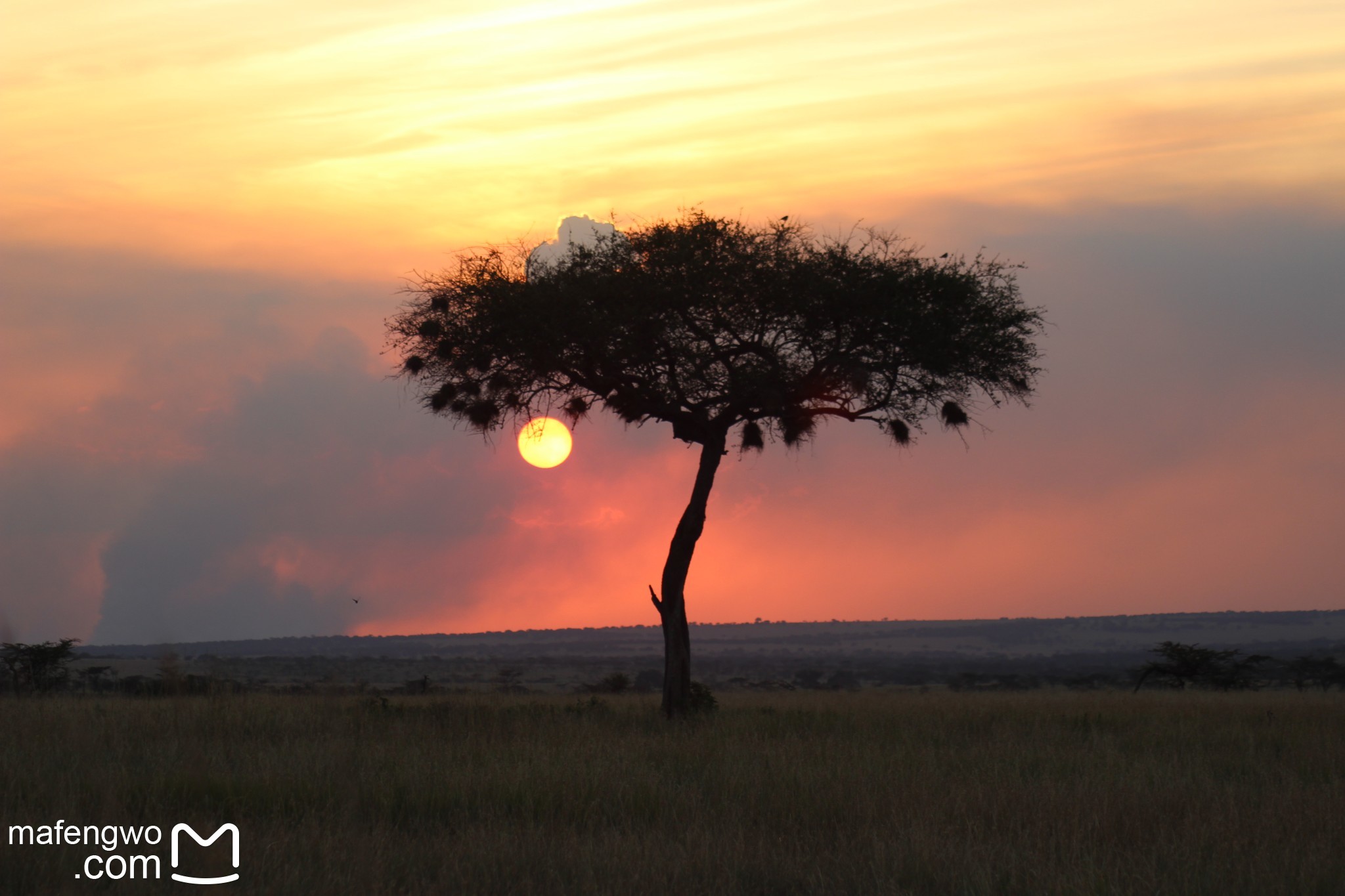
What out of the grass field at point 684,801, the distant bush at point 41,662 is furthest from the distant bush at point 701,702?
the distant bush at point 41,662

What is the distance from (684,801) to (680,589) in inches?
452

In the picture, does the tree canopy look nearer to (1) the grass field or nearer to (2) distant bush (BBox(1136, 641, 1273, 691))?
(1) the grass field

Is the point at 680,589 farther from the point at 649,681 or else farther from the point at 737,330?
the point at 649,681

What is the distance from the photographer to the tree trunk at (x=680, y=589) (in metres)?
23.7

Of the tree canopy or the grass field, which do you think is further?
the tree canopy

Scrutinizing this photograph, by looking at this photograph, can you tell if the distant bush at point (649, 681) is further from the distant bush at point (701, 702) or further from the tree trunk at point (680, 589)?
the tree trunk at point (680, 589)

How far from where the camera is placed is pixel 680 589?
947 inches

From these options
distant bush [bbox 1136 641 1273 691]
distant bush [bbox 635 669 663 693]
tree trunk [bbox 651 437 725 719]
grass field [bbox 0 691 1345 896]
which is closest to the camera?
grass field [bbox 0 691 1345 896]

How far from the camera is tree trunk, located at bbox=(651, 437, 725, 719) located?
23.7 m

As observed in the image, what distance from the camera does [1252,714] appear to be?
23703 mm

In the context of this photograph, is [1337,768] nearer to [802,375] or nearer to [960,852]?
[960,852]

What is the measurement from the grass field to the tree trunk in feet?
8.70

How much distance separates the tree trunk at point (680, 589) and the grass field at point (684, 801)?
2652mm

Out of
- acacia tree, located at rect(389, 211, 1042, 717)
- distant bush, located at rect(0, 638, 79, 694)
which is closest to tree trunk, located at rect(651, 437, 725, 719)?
acacia tree, located at rect(389, 211, 1042, 717)
